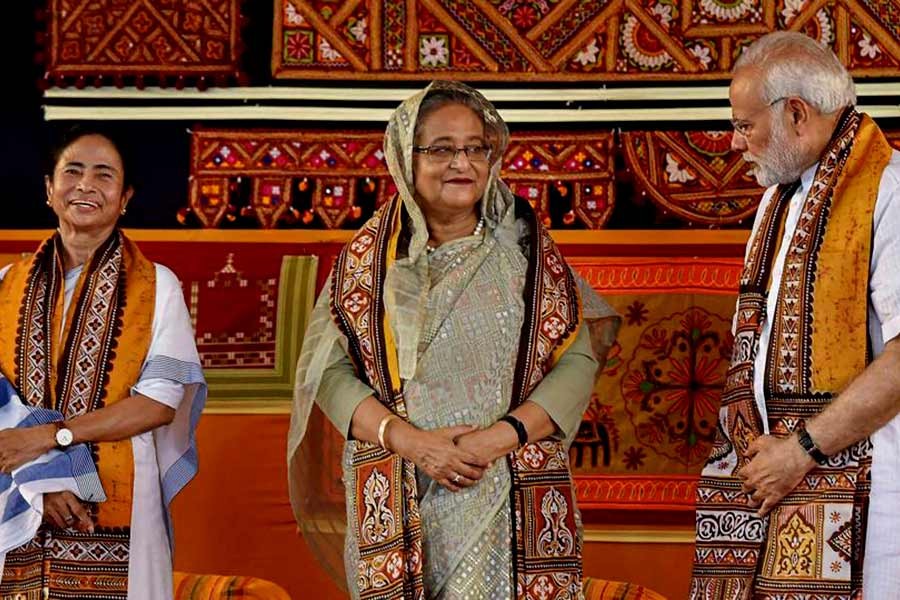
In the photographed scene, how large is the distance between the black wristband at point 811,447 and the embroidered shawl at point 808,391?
0.05m

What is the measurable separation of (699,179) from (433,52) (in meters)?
1.01

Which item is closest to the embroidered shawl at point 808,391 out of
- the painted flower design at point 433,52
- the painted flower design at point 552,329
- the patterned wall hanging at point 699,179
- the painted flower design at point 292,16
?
the painted flower design at point 552,329

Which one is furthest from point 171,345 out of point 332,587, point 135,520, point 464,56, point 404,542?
point 464,56

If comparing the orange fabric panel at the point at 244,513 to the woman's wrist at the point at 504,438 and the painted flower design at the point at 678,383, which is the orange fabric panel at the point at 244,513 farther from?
the woman's wrist at the point at 504,438

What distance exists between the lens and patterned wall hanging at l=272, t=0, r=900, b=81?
5.36 m

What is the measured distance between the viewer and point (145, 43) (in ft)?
18.0

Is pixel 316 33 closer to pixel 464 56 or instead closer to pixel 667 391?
pixel 464 56

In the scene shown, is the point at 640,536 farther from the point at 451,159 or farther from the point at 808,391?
the point at 451,159

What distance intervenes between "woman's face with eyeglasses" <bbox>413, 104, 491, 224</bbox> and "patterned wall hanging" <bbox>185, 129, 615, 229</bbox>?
4.25 ft

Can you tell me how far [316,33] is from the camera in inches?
216

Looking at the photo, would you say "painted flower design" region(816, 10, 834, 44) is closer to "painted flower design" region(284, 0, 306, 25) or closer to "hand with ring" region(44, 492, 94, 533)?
"painted flower design" region(284, 0, 306, 25)

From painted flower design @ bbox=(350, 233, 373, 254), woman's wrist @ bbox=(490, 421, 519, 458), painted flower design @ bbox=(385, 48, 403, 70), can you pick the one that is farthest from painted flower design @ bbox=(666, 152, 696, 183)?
woman's wrist @ bbox=(490, 421, 519, 458)

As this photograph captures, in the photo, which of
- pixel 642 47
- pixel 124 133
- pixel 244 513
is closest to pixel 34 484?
pixel 244 513

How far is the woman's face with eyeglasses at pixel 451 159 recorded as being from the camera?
4.07 meters
